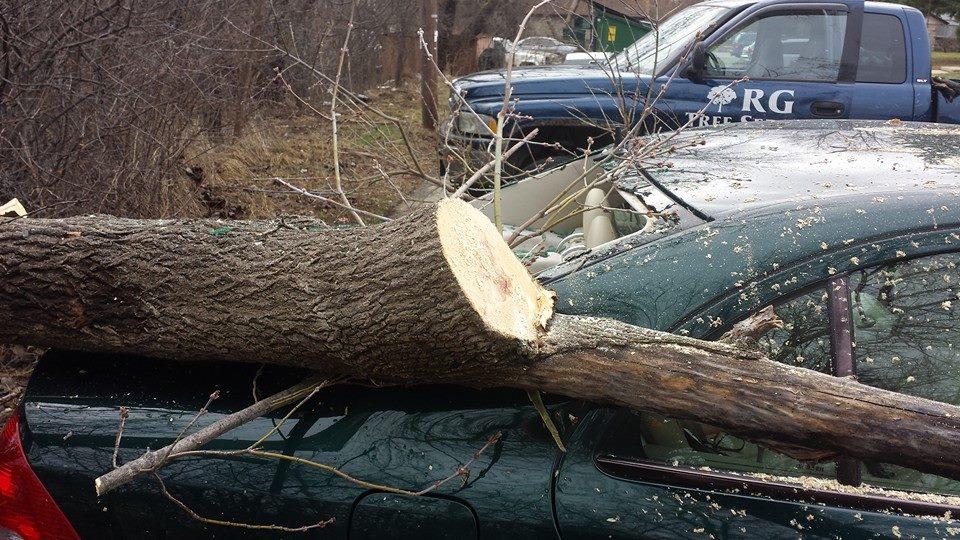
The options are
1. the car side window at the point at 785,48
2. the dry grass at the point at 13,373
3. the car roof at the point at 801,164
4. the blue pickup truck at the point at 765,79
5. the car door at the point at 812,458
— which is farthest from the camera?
the car side window at the point at 785,48

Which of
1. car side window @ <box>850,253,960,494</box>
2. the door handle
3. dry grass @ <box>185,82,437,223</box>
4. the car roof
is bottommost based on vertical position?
dry grass @ <box>185,82,437,223</box>

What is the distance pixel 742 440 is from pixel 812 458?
0.48ft

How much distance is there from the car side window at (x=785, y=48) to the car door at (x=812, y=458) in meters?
4.92

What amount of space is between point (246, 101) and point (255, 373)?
6245mm

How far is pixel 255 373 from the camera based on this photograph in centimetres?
229

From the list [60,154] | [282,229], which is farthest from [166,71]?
[282,229]

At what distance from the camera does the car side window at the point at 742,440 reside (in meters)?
1.95

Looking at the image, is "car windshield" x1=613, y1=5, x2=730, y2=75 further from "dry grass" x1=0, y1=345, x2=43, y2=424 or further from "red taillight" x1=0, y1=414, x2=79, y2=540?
"red taillight" x1=0, y1=414, x2=79, y2=540

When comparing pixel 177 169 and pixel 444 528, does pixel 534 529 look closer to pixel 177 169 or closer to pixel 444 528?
pixel 444 528

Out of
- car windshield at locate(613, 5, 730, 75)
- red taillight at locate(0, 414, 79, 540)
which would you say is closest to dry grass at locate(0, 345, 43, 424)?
red taillight at locate(0, 414, 79, 540)

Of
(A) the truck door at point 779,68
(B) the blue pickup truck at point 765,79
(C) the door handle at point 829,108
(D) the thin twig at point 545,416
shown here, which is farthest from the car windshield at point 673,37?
(D) the thin twig at point 545,416

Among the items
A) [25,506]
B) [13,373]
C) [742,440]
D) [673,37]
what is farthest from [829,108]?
[25,506]

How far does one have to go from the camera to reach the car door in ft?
6.06

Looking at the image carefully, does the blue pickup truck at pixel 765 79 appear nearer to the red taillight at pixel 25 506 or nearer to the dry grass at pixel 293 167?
the dry grass at pixel 293 167
